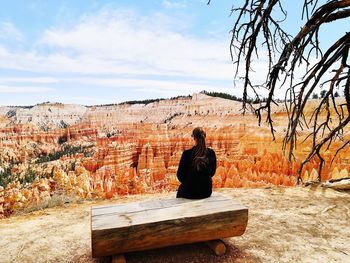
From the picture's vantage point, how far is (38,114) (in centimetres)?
12038

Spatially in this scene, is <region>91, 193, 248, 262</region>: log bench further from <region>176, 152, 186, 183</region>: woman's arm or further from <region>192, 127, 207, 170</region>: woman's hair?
<region>192, 127, 207, 170</region>: woman's hair

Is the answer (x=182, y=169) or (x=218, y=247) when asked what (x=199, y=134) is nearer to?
(x=182, y=169)

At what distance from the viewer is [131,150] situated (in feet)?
118

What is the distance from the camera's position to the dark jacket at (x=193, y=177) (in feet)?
10.7

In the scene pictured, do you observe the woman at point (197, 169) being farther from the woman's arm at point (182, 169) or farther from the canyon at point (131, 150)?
the canyon at point (131, 150)

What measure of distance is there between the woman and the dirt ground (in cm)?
58

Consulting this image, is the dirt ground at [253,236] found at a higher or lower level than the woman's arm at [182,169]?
lower

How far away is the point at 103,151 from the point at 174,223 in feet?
114

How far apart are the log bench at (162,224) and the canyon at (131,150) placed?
2.07 metres

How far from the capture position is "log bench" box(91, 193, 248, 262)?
2.68 m

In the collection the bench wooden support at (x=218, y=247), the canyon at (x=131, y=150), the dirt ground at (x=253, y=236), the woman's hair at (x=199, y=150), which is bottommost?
the canyon at (x=131, y=150)

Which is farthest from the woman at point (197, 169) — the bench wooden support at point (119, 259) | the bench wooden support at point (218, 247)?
the bench wooden support at point (119, 259)

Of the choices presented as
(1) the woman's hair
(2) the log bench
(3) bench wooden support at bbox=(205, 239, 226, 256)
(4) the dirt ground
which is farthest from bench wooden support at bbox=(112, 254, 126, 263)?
(1) the woman's hair

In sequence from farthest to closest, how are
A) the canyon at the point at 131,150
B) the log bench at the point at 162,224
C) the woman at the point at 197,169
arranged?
the canyon at the point at 131,150
the woman at the point at 197,169
the log bench at the point at 162,224
